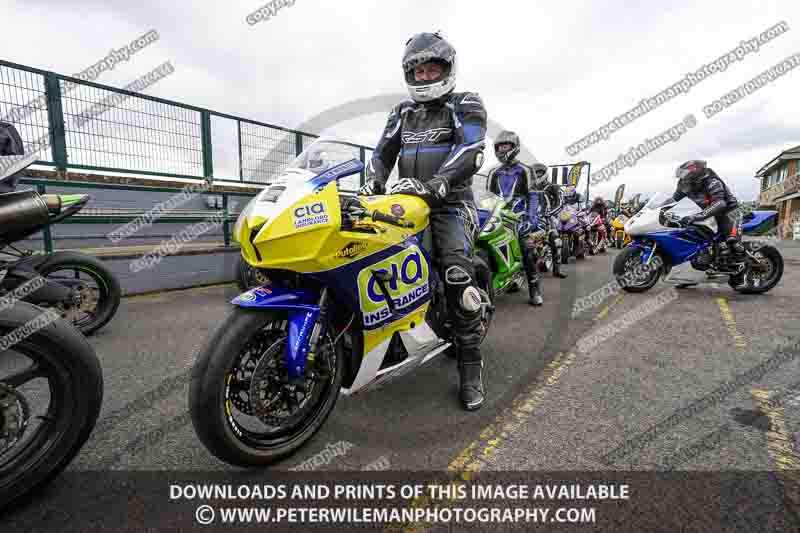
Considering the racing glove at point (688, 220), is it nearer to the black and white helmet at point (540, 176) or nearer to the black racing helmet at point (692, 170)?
the black racing helmet at point (692, 170)

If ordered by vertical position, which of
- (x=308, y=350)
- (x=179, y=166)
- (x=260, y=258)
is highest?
(x=179, y=166)

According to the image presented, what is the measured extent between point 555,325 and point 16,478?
13.7 ft

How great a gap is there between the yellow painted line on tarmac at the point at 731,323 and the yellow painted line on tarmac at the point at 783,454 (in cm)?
130

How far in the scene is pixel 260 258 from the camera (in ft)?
5.51

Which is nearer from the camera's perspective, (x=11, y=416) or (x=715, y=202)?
(x=11, y=416)

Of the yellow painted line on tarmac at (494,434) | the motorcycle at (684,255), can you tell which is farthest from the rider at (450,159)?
the motorcycle at (684,255)

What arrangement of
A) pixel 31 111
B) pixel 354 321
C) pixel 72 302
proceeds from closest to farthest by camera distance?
1. pixel 354 321
2. pixel 72 302
3. pixel 31 111

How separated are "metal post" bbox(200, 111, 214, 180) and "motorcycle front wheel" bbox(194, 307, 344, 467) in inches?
241

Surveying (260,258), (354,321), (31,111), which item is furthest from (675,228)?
(31,111)

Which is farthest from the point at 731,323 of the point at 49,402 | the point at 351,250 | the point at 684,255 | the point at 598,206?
the point at 598,206

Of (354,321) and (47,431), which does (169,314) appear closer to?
(47,431)

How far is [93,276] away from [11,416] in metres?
2.67

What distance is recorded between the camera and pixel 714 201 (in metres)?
5.64

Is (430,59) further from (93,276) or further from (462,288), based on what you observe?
(93,276)
